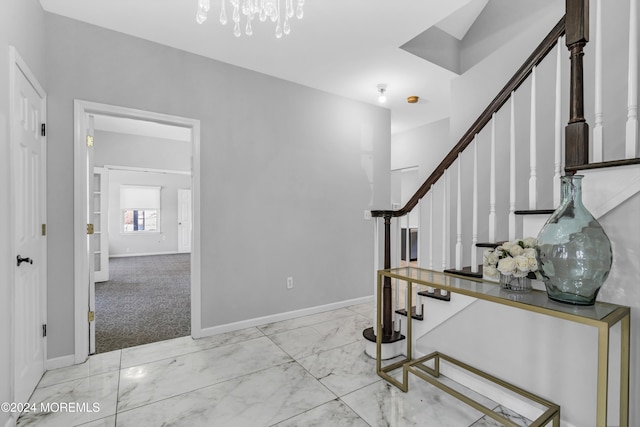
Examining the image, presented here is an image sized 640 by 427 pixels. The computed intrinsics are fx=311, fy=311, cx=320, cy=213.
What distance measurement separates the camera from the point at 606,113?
2.17m

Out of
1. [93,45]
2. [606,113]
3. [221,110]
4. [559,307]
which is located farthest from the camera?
[221,110]

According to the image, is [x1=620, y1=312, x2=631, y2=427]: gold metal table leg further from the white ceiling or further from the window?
the window

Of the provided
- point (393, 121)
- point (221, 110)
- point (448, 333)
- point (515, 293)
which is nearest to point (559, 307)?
point (515, 293)

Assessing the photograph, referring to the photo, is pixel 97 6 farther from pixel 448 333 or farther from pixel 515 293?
pixel 448 333

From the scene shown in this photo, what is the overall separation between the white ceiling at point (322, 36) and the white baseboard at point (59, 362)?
2.64m

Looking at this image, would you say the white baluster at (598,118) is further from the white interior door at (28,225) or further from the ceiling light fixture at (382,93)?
the white interior door at (28,225)

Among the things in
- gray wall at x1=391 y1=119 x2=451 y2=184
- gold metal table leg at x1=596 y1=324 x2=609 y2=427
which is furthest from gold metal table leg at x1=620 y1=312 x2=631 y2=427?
gray wall at x1=391 y1=119 x2=451 y2=184

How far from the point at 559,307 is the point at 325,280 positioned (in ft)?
8.75

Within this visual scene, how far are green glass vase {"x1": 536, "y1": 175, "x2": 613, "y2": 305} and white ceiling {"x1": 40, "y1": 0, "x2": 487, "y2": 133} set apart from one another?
172cm

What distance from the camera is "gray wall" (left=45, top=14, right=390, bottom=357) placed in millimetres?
2412

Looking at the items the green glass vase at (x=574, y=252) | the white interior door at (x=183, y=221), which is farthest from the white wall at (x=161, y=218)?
the green glass vase at (x=574, y=252)

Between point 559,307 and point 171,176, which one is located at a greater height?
point 171,176

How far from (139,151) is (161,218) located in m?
3.06

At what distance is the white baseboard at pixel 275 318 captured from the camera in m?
3.00
